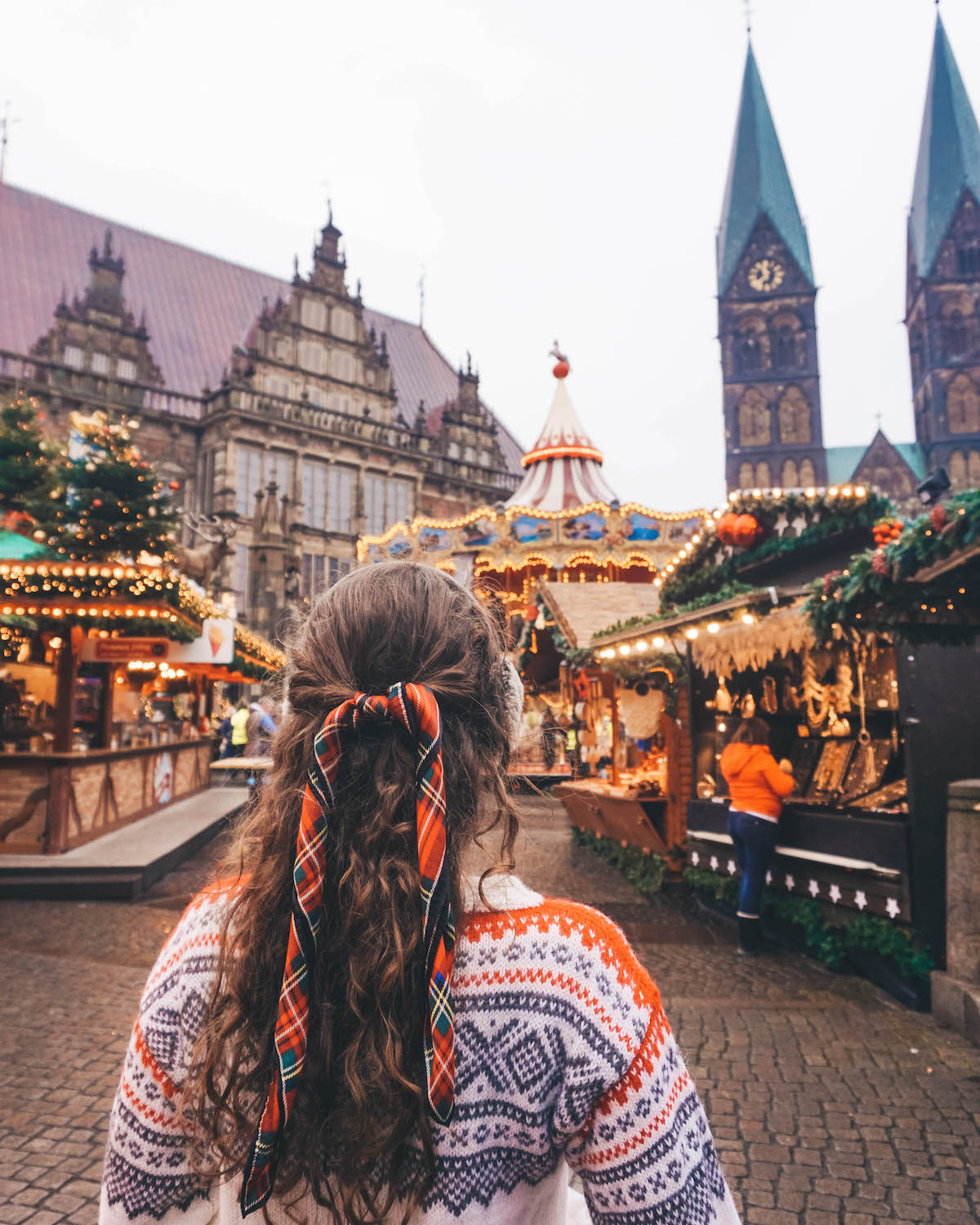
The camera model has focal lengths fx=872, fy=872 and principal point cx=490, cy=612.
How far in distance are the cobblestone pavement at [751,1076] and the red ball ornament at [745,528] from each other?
11.3 feet

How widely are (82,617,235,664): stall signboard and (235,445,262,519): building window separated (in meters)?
19.5

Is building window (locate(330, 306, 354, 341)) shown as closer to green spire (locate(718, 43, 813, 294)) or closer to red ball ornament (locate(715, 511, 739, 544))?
red ball ornament (locate(715, 511, 739, 544))

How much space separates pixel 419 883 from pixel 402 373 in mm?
41374

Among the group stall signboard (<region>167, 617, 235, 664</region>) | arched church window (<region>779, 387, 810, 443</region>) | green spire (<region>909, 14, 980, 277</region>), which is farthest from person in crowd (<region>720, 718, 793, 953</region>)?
green spire (<region>909, 14, 980, 277</region>)

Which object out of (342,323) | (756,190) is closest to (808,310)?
(756,190)

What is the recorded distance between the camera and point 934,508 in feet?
14.0

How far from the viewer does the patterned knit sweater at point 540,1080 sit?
41.2 inches

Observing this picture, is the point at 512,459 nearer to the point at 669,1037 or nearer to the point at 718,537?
the point at 718,537

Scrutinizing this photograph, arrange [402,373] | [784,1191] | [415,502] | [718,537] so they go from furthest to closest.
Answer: [402,373] → [415,502] → [718,537] → [784,1191]

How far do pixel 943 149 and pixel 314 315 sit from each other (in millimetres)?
44579

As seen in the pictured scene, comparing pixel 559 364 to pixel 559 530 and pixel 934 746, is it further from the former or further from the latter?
pixel 934 746

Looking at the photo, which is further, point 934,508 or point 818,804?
point 818,804

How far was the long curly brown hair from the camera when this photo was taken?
102 centimetres

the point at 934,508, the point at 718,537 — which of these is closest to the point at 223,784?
the point at 718,537
